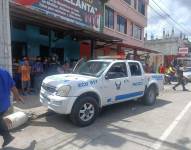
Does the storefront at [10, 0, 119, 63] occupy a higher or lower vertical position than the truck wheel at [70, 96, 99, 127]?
higher

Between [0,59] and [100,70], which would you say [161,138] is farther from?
[0,59]

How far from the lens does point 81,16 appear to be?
15312 mm

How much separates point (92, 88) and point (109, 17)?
15.6 metres

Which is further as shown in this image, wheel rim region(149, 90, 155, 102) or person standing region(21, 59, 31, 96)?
person standing region(21, 59, 31, 96)

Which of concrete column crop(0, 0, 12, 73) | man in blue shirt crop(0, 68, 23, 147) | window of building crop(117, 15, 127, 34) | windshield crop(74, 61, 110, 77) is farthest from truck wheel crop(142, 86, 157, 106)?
window of building crop(117, 15, 127, 34)

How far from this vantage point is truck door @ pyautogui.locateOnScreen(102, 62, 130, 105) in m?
7.52

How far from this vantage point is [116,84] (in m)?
7.80

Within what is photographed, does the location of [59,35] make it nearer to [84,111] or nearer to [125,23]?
[84,111]

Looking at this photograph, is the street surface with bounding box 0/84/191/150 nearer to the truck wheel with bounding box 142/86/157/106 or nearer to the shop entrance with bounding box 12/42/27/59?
the truck wheel with bounding box 142/86/157/106

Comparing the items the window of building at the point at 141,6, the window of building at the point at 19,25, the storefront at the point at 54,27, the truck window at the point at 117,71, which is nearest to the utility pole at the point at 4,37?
the storefront at the point at 54,27

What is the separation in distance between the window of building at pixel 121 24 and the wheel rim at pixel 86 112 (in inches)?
683

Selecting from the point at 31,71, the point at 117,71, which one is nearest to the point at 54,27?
→ the point at 31,71

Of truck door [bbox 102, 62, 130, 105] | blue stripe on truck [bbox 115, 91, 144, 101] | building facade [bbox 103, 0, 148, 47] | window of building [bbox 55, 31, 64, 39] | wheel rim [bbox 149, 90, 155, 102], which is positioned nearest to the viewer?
truck door [bbox 102, 62, 130, 105]

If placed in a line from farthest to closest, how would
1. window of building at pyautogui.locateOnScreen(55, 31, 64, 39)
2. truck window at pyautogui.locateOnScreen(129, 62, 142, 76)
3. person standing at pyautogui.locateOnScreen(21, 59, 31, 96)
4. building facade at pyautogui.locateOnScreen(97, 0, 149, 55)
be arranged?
building facade at pyautogui.locateOnScreen(97, 0, 149, 55)
window of building at pyautogui.locateOnScreen(55, 31, 64, 39)
person standing at pyautogui.locateOnScreen(21, 59, 31, 96)
truck window at pyautogui.locateOnScreen(129, 62, 142, 76)
